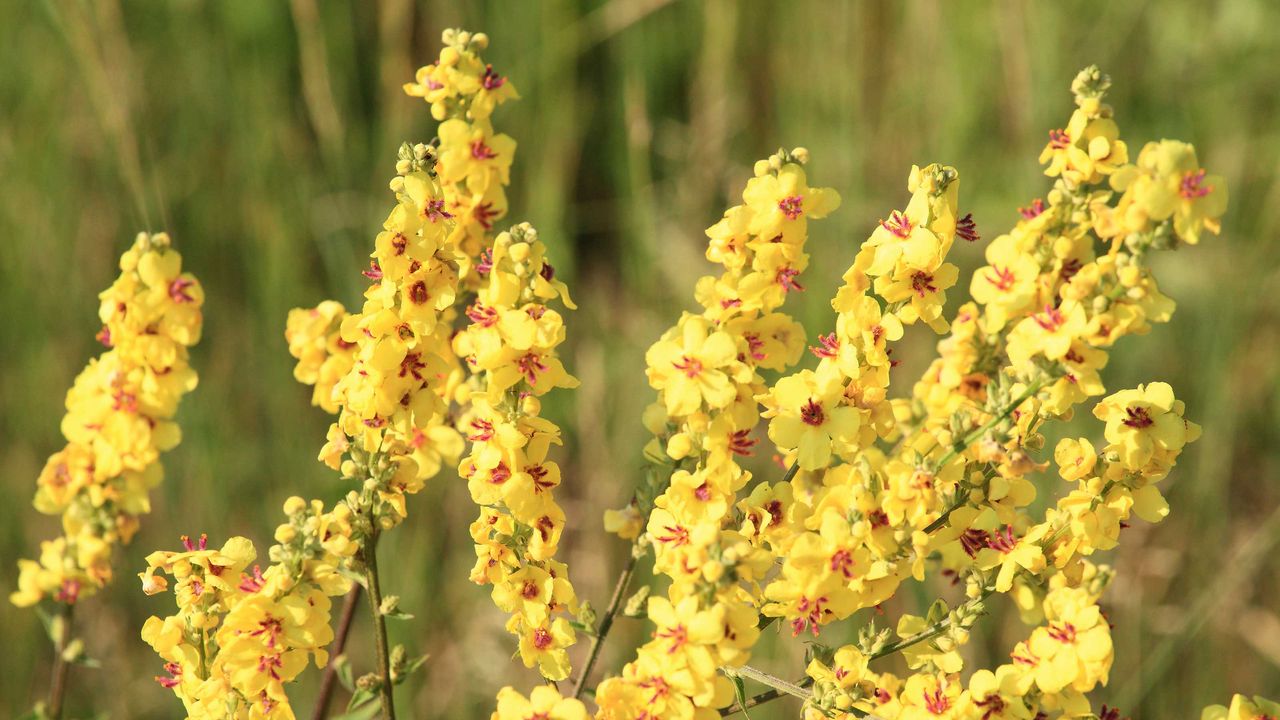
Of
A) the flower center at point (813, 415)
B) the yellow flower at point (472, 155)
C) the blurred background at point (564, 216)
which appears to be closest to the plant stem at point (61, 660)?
the yellow flower at point (472, 155)

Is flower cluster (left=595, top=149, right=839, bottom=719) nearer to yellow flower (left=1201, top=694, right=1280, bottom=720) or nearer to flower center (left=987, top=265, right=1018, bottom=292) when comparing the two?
flower center (left=987, top=265, right=1018, bottom=292)

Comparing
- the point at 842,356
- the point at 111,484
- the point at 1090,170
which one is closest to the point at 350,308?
the point at 111,484

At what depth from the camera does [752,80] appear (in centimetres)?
538

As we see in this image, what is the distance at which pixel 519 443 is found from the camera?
2023 mm

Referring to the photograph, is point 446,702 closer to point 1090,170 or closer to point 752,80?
point 752,80

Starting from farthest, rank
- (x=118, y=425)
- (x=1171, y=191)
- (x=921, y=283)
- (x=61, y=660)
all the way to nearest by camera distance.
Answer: (x=61, y=660), (x=118, y=425), (x=921, y=283), (x=1171, y=191)

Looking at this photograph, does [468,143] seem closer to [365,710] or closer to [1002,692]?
[365,710]

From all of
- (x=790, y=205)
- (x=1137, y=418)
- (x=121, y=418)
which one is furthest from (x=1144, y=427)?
(x=121, y=418)

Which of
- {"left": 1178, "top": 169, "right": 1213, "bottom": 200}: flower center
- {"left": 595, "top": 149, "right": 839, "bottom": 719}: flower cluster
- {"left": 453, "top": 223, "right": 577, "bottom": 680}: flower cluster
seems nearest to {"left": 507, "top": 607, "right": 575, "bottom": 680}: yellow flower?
{"left": 453, "top": 223, "right": 577, "bottom": 680}: flower cluster

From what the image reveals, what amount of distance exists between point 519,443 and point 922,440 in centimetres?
67

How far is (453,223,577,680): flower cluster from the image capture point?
201cm

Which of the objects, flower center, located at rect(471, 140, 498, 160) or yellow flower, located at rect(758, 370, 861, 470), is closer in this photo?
yellow flower, located at rect(758, 370, 861, 470)

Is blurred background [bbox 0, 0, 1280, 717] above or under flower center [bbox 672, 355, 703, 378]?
above

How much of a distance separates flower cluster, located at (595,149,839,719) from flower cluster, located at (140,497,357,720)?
1.74 feet
